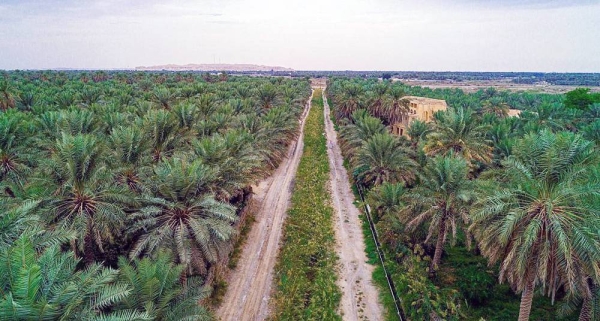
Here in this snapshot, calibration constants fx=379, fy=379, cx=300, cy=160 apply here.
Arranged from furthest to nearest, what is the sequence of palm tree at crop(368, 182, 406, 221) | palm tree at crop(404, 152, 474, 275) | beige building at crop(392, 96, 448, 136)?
beige building at crop(392, 96, 448, 136), palm tree at crop(368, 182, 406, 221), palm tree at crop(404, 152, 474, 275)

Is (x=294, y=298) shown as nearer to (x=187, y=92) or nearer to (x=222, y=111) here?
(x=222, y=111)

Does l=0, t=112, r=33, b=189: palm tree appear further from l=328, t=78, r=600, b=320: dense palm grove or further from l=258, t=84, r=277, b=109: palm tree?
l=258, t=84, r=277, b=109: palm tree

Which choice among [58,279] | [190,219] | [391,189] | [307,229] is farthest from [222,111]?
[58,279]

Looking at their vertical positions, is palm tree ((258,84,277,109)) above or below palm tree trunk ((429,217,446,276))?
above

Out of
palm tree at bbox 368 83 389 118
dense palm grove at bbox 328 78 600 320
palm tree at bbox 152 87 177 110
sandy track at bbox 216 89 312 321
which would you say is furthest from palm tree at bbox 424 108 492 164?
palm tree at bbox 152 87 177 110

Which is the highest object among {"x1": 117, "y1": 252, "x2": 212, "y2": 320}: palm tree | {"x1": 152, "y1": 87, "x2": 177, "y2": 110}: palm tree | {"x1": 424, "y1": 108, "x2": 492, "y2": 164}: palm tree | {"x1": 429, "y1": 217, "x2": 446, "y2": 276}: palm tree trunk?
{"x1": 152, "y1": 87, "x2": 177, "y2": 110}: palm tree

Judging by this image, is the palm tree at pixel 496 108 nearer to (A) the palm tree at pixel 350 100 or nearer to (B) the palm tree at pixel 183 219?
(A) the palm tree at pixel 350 100

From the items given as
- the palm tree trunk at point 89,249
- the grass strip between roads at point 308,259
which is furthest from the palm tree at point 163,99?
the palm tree trunk at point 89,249
